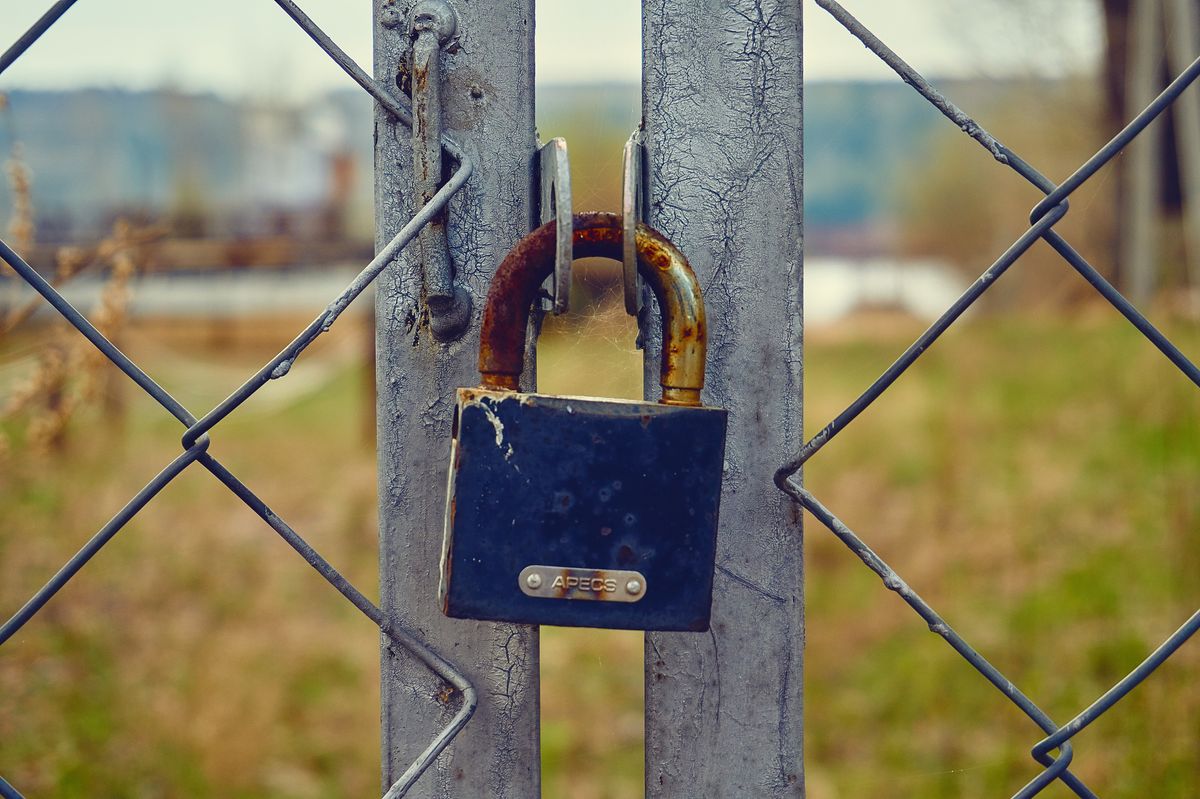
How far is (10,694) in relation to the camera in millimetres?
2855

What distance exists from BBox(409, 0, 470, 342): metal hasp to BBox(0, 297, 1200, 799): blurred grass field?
0.13 meters

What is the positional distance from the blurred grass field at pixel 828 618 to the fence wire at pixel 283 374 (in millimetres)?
171

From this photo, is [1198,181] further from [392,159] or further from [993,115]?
[392,159]

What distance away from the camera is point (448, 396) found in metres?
0.62

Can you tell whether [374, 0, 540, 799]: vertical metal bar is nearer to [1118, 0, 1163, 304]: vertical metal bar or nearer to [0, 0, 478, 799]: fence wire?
[0, 0, 478, 799]: fence wire

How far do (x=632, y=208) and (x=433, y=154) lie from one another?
140 mm

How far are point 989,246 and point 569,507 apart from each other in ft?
39.8

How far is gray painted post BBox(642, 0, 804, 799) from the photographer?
0.61 m

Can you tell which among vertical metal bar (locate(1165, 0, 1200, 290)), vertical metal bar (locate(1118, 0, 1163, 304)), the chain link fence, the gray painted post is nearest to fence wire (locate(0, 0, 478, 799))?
the chain link fence

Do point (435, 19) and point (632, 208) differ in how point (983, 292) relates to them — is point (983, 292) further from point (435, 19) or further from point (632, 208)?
point (435, 19)

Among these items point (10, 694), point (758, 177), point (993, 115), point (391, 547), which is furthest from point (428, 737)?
point (993, 115)

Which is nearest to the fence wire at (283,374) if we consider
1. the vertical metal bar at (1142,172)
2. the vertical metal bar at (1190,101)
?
the vertical metal bar at (1190,101)

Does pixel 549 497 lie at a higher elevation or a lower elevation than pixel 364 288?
lower

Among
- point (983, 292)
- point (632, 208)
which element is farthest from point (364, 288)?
point (983, 292)
